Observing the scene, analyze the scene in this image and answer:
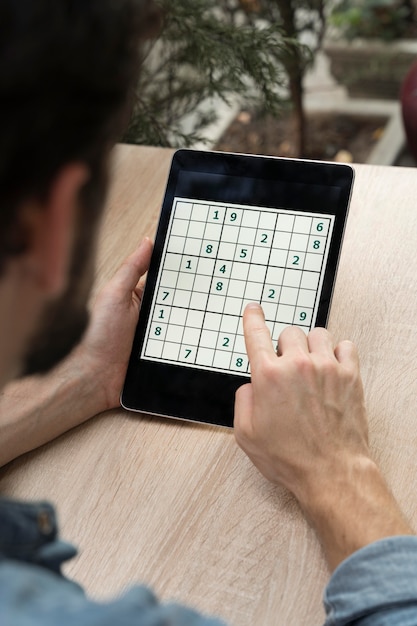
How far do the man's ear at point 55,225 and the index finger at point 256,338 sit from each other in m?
0.32

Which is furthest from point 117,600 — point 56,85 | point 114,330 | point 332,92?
point 332,92

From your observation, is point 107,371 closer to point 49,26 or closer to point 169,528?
point 169,528

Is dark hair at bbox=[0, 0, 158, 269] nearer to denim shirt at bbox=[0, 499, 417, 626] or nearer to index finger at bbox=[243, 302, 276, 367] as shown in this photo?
denim shirt at bbox=[0, 499, 417, 626]

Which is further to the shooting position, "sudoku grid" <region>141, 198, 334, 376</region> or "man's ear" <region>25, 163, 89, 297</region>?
"sudoku grid" <region>141, 198, 334, 376</region>

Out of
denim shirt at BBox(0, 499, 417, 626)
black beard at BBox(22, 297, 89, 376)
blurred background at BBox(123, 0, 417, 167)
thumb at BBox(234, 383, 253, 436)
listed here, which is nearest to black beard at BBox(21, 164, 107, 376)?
black beard at BBox(22, 297, 89, 376)

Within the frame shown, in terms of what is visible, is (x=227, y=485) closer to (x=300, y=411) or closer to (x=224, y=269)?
(x=300, y=411)

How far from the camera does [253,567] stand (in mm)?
669

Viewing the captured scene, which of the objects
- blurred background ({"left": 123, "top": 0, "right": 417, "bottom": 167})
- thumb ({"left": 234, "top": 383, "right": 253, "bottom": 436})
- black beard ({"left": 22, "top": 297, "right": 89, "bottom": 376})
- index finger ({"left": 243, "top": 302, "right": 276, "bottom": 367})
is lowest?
thumb ({"left": 234, "top": 383, "right": 253, "bottom": 436})

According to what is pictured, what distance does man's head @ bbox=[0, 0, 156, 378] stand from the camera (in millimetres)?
376

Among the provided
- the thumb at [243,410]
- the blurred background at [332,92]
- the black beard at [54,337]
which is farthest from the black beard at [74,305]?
the blurred background at [332,92]

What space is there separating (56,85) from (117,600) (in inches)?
11.0

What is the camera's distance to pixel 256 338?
2.43 ft

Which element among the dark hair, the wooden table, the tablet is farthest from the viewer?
the tablet

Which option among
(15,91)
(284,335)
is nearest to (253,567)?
(284,335)
